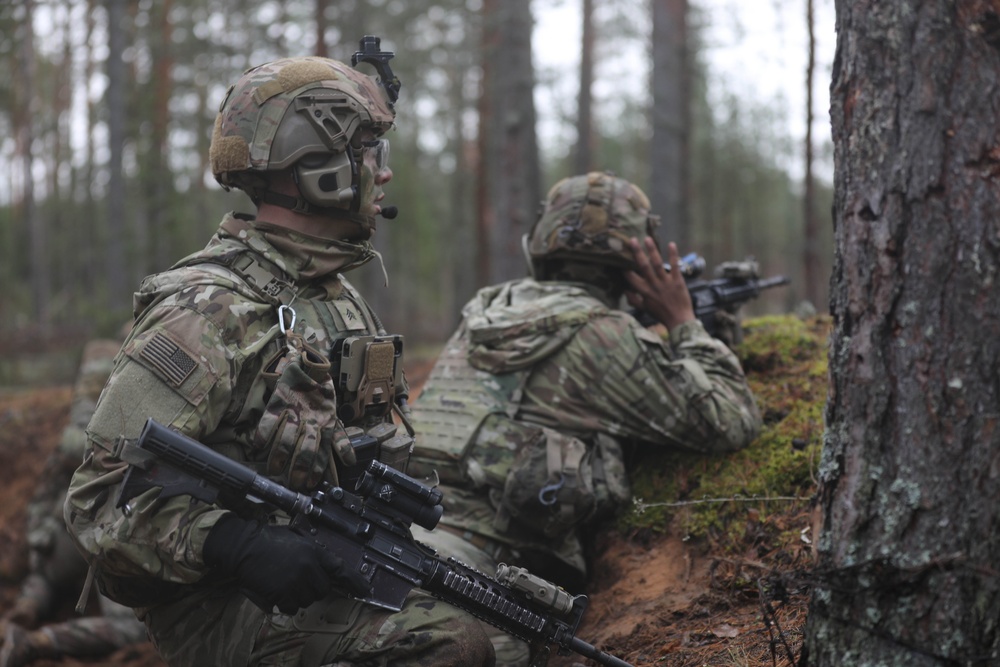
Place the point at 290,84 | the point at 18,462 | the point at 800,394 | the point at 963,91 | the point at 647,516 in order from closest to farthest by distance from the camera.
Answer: the point at 963,91 → the point at 290,84 → the point at 647,516 → the point at 800,394 → the point at 18,462

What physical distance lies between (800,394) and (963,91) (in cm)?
302

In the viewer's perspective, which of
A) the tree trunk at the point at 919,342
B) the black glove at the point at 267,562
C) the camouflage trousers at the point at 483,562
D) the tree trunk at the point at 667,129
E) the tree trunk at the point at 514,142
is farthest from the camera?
the tree trunk at the point at 667,129

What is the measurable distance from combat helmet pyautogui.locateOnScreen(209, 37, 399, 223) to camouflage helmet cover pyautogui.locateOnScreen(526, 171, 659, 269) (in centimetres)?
161

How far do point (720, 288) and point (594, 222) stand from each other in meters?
1.12

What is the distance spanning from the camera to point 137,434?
2820mm

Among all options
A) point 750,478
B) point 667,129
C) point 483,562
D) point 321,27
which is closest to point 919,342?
point 750,478

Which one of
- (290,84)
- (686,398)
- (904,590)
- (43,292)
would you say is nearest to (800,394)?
(686,398)

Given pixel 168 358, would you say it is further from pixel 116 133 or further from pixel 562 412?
pixel 116 133

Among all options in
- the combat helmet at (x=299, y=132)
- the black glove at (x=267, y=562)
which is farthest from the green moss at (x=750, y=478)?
the combat helmet at (x=299, y=132)

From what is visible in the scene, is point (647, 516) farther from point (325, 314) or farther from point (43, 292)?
point (43, 292)

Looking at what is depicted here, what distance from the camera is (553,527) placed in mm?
4273

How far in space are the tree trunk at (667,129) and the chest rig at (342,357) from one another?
6.88m

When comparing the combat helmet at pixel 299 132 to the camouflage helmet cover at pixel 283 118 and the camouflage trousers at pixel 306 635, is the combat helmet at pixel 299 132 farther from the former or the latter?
the camouflage trousers at pixel 306 635

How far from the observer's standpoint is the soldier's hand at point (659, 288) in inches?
191
